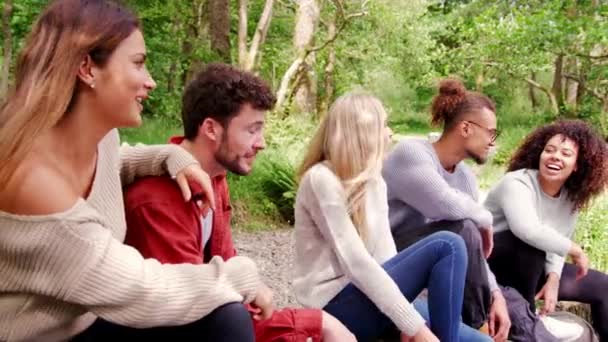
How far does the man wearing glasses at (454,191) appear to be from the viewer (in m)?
2.97

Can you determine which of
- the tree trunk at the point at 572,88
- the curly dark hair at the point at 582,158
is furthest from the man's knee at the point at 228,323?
the tree trunk at the point at 572,88

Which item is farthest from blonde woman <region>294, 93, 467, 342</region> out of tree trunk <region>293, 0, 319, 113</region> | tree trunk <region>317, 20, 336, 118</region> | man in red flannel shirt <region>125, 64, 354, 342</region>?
tree trunk <region>317, 20, 336, 118</region>

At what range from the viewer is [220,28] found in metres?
9.35

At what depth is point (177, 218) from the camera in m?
1.89

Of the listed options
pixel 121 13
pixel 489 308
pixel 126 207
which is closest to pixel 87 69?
pixel 121 13

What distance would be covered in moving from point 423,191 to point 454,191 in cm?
13

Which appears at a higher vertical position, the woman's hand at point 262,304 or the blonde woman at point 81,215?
the blonde woman at point 81,215

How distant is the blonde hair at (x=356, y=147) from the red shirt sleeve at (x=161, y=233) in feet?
2.58

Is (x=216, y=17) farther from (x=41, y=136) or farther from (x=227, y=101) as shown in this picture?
(x=41, y=136)

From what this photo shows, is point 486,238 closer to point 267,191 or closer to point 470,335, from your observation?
point 470,335

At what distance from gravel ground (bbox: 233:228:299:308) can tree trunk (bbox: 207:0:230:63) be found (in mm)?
3196

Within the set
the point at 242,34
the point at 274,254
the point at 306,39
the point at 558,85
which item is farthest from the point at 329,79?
the point at 274,254

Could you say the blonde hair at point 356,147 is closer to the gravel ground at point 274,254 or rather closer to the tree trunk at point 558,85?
the gravel ground at point 274,254

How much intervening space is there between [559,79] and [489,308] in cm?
1608
